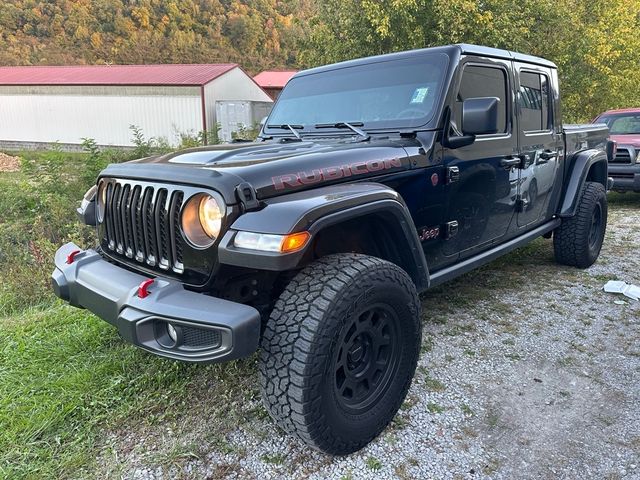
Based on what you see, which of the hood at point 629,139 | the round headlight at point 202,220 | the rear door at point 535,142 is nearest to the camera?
the round headlight at point 202,220

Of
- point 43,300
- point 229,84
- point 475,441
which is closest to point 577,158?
point 475,441

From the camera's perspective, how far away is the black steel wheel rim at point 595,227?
4957 mm

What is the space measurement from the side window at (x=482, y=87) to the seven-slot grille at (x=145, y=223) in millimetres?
1827

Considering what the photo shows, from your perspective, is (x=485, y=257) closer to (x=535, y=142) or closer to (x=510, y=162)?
(x=510, y=162)

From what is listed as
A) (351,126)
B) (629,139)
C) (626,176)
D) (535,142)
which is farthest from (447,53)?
(629,139)

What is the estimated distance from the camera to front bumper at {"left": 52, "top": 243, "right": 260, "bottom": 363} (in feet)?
6.11

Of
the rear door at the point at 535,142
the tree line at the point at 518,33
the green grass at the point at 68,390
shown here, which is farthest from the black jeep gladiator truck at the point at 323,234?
the tree line at the point at 518,33

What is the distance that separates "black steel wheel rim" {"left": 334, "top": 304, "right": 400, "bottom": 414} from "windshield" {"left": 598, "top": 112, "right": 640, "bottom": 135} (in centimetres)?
878

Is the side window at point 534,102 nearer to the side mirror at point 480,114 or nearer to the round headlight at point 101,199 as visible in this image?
the side mirror at point 480,114

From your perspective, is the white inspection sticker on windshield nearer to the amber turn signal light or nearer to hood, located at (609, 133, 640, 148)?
the amber turn signal light

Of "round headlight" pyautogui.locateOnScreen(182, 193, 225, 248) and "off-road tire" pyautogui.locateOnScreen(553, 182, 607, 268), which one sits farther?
"off-road tire" pyautogui.locateOnScreen(553, 182, 607, 268)

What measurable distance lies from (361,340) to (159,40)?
70518 mm

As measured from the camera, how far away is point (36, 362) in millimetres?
3086

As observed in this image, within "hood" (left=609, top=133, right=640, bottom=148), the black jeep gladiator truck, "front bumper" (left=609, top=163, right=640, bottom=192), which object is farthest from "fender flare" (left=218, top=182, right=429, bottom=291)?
"hood" (left=609, top=133, right=640, bottom=148)
